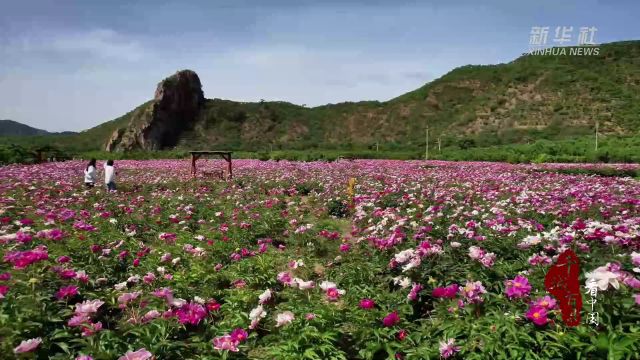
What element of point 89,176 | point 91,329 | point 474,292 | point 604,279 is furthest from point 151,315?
point 89,176

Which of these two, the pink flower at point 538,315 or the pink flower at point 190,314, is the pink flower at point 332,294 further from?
the pink flower at point 538,315

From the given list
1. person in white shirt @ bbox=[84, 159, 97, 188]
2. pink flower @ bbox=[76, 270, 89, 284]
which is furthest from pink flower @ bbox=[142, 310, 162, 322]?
person in white shirt @ bbox=[84, 159, 97, 188]

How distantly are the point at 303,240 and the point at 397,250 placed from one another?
2386 millimetres

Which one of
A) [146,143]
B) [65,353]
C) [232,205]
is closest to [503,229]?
[65,353]

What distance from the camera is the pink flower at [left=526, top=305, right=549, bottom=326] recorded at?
284 centimetres

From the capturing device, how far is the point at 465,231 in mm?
5434

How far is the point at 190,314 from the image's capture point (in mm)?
3576

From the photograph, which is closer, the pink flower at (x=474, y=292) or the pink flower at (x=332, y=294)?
the pink flower at (x=474, y=292)

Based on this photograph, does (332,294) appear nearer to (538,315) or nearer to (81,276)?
(538,315)

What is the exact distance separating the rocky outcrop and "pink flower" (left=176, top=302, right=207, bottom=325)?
68.7 m

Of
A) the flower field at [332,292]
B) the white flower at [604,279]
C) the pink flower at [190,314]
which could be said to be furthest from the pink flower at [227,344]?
the white flower at [604,279]

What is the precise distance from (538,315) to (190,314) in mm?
2639

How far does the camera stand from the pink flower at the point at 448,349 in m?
3.00

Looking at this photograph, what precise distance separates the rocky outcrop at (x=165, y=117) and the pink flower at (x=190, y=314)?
68.7m
